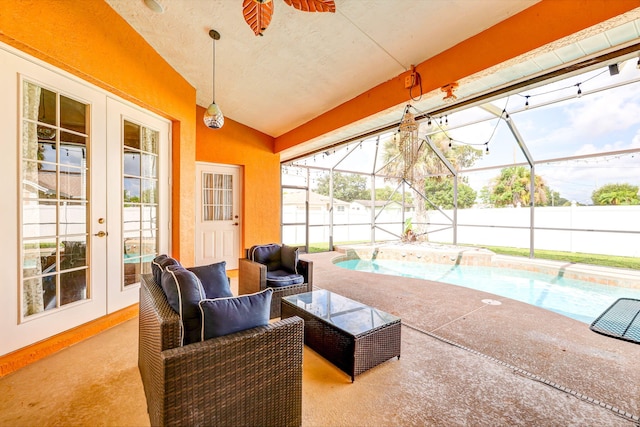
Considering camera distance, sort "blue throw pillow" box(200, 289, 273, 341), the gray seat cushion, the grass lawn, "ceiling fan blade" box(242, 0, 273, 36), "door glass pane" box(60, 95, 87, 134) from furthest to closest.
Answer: the grass lawn → the gray seat cushion → "door glass pane" box(60, 95, 87, 134) → "ceiling fan blade" box(242, 0, 273, 36) → "blue throw pillow" box(200, 289, 273, 341)

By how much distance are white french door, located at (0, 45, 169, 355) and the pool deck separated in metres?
2.27

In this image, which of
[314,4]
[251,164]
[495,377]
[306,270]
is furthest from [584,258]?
[314,4]

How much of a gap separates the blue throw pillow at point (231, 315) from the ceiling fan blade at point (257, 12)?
6.61 feet

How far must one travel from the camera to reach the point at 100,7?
2.46 meters

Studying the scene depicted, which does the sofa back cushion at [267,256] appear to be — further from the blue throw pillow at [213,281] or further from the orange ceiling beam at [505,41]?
the orange ceiling beam at [505,41]

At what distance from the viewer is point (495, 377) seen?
1.87 meters

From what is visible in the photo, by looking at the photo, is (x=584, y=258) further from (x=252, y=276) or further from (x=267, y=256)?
(x=252, y=276)

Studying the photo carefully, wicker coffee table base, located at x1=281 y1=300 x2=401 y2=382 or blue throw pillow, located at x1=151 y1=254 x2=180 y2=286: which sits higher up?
blue throw pillow, located at x1=151 y1=254 x2=180 y2=286

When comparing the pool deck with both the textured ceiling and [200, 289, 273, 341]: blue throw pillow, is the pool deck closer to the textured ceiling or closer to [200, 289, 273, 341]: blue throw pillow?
[200, 289, 273, 341]: blue throw pillow

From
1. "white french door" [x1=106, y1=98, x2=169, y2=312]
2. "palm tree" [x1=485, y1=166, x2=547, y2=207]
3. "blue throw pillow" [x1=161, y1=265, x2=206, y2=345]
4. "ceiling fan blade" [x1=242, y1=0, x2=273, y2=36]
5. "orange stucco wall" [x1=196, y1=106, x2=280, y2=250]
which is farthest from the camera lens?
"palm tree" [x1=485, y1=166, x2=547, y2=207]

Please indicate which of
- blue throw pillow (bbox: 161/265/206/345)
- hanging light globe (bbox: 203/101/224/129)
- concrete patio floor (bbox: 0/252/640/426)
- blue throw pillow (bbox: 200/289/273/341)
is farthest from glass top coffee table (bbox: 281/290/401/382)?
hanging light globe (bbox: 203/101/224/129)

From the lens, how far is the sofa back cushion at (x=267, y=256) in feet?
11.3

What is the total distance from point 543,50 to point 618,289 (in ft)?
16.5

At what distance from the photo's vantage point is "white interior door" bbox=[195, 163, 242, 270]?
4922 mm
